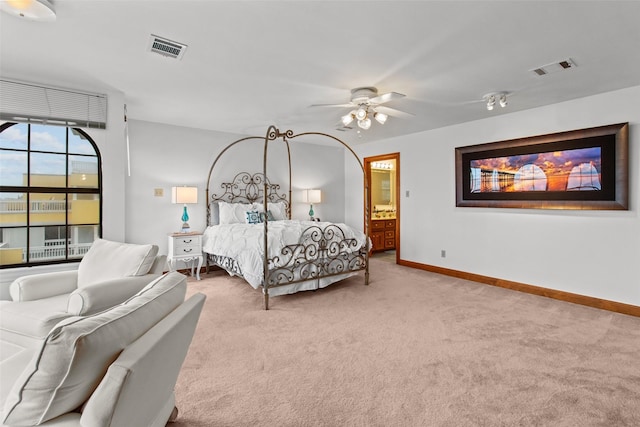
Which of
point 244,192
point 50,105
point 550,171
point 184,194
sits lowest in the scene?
point 184,194

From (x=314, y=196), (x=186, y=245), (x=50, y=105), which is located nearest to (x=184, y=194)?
(x=186, y=245)

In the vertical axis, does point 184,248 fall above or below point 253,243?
below

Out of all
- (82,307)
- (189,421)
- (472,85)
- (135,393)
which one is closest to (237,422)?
(189,421)

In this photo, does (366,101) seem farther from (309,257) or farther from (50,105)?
(50,105)

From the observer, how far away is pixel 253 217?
552 cm

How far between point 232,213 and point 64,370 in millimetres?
4586

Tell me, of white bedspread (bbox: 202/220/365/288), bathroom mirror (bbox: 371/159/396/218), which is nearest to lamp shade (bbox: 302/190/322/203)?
bathroom mirror (bbox: 371/159/396/218)

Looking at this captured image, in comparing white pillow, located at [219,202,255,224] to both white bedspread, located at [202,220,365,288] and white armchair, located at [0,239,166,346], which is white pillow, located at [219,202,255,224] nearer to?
white bedspread, located at [202,220,365,288]

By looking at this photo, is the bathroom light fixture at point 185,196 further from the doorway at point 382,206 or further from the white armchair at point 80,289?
the doorway at point 382,206

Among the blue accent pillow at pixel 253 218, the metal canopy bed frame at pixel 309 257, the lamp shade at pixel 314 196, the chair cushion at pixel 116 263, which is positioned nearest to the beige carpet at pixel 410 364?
the metal canopy bed frame at pixel 309 257

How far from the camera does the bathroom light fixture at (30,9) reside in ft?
6.65

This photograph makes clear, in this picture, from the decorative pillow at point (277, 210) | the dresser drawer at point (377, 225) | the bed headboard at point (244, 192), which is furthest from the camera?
the dresser drawer at point (377, 225)

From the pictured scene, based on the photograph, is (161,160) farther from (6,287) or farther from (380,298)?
(380,298)

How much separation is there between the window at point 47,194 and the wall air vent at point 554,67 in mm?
4757
